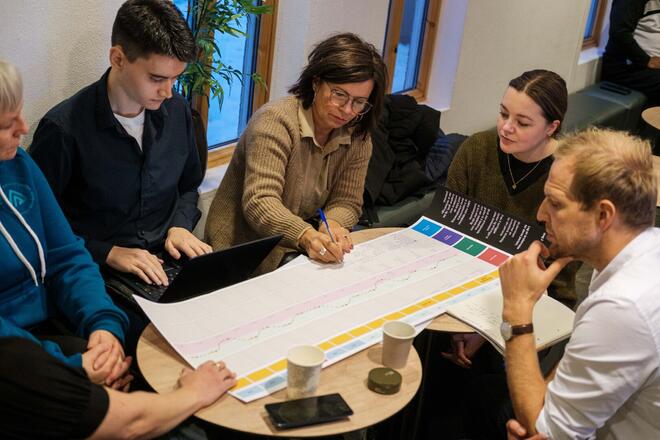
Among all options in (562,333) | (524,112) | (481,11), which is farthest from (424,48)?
(562,333)

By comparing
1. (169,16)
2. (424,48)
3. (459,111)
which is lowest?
(459,111)

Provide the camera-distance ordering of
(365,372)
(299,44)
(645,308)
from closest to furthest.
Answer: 1. (645,308)
2. (365,372)
3. (299,44)

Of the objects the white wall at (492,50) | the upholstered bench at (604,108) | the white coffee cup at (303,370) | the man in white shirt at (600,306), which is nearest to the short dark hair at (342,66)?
the man in white shirt at (600,306)

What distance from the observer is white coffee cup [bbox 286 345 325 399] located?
1641mm

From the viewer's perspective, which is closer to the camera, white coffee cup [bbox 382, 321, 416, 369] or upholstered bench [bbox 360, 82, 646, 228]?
white coffee cup [bbox 382, 321, 416, 369]

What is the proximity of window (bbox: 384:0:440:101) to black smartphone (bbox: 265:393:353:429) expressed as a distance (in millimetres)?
3231

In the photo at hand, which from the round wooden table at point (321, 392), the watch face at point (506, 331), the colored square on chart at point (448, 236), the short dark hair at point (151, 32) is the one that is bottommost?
the round wooden table at point (321, 392)

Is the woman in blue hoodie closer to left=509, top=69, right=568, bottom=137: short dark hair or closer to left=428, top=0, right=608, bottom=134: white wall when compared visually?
left=509, top=69, right=568, bottom=137: short dark hair

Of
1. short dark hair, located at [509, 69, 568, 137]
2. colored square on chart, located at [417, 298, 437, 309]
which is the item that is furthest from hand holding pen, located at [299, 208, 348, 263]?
short dark hair, located at [509, 69, 568, 137]

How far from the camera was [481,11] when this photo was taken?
4797 millimetres

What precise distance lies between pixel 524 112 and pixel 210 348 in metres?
1.43

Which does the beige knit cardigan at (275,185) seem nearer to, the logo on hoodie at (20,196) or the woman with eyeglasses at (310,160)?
the woman with eyeglasses at (310,160)

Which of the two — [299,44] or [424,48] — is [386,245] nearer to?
[299,44]

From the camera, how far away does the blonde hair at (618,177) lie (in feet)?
5.65
